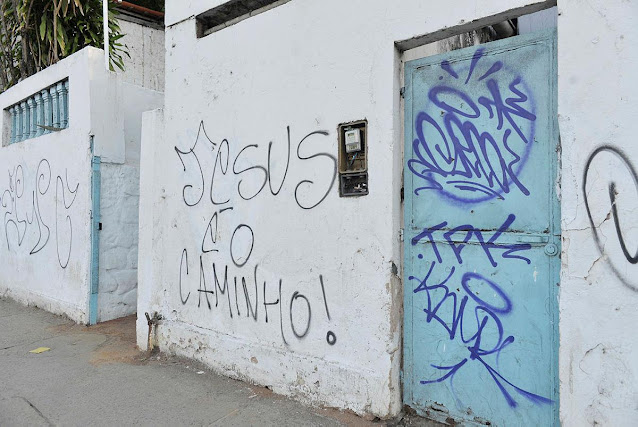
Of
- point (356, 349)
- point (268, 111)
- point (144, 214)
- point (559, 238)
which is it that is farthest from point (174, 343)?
point (559, 238)

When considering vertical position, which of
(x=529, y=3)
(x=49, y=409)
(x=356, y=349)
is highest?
(x=529, y=3)

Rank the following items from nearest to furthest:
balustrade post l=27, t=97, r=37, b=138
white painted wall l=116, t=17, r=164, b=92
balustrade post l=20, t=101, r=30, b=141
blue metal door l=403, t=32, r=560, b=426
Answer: blue metal door l=403, t=32, r=560, b=426, balustrade post l=27, t=97, r=37, b=138, balustrade post l=20, t=101, r=30, b=141, white painted wall l=116, t=17, r=164, b=92

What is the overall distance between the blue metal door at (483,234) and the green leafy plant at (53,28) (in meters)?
5.50

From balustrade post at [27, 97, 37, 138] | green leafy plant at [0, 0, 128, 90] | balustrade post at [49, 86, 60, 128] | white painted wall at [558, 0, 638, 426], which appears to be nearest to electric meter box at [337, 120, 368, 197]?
white painted wall at [558, 0, 638, 426]

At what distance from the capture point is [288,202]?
3.48m

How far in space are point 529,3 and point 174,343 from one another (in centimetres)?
387

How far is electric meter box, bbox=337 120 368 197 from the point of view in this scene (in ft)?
10.1

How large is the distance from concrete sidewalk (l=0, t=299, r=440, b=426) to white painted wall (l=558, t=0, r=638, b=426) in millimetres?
1093

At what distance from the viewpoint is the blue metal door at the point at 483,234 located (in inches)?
98.9

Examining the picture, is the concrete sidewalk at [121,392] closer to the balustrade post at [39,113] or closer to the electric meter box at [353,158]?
the electric meter box at [353,158]

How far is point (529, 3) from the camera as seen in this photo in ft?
8.07

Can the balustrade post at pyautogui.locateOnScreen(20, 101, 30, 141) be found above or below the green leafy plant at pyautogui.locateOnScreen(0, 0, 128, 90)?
below

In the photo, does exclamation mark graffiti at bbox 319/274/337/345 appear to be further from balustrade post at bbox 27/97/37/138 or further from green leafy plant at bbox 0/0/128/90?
balustrade post at bbox 27/97/37/138

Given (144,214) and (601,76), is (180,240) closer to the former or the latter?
(144,214)
